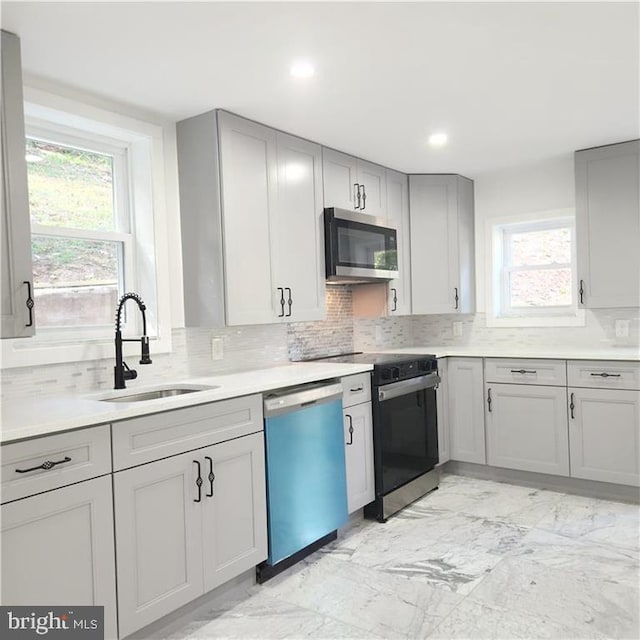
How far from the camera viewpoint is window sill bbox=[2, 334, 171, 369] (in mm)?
2270

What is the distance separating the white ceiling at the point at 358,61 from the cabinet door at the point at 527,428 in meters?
1.69

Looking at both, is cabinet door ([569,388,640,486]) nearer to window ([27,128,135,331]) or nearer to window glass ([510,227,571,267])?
window glass ([510,227,571,267])

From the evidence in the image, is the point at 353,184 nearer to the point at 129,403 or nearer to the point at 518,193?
the point at 518,193

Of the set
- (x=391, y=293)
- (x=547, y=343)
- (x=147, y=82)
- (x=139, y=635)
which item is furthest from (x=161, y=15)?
(x=547, y=343)

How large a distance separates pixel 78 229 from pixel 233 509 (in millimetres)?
1470

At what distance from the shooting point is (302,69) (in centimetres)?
238

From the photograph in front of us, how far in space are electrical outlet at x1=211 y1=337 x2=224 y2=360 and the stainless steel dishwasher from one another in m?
0.60

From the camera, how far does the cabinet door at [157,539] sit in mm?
1961

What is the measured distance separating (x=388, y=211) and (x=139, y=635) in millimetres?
3034

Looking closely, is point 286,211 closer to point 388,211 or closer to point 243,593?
point 388,211

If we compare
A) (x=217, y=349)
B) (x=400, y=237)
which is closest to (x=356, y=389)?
(x=217, y=349)

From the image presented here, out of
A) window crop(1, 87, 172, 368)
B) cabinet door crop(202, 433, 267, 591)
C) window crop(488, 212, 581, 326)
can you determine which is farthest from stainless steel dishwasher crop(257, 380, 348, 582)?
window crop(488, 212, 581, 326)

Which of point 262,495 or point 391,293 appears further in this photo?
point 391,293

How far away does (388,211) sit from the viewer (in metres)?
4.09
